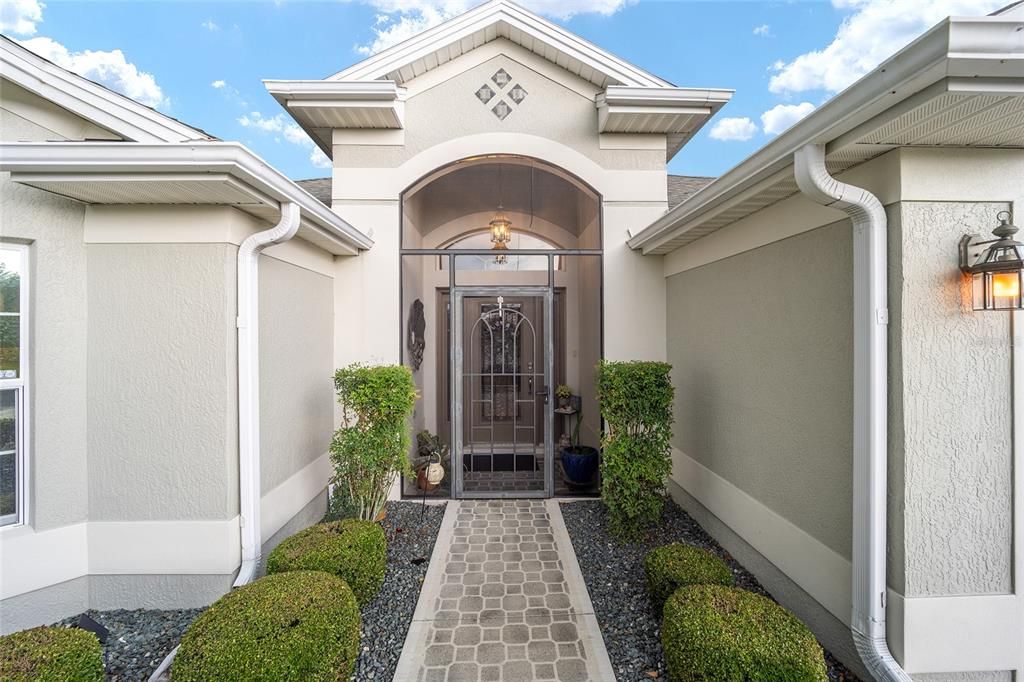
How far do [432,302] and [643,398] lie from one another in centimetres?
461

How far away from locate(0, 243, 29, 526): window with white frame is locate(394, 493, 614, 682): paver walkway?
10.6 feet

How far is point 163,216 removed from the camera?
3.57 m

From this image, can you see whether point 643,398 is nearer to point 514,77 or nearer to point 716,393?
point 716,393

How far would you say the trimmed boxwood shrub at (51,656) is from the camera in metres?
2.19

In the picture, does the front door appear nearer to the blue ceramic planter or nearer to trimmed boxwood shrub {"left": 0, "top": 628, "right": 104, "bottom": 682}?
the blue ceramic planter

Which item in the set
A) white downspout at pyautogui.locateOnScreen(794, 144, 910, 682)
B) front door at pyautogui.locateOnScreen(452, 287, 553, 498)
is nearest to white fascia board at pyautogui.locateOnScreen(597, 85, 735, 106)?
front door at pyautogui.locateOnScreen(452, 287, 553, 498)

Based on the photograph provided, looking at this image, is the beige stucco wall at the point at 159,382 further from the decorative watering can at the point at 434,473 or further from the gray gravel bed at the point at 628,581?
the gray gravel bed at the point at 628,581

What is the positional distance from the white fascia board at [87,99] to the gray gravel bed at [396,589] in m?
4.42

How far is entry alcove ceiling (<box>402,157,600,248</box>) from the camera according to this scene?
620cm

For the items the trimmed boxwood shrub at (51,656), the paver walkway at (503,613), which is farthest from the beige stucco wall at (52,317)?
the paver walkway at (503,613)

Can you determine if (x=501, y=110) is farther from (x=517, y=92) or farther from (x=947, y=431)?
(x=947, y=431)

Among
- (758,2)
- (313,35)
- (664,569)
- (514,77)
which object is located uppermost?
(313,35)

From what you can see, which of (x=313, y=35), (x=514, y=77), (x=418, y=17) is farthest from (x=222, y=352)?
(x=313, y=35)

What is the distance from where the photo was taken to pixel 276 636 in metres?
2.41
